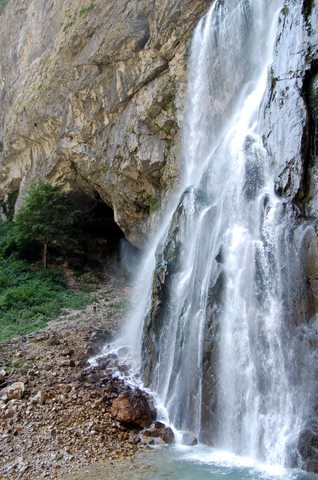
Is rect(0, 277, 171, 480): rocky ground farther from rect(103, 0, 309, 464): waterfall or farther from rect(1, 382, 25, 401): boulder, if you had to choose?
rect(103, 0, 309, 464): waterfall

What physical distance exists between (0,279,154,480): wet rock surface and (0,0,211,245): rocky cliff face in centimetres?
685

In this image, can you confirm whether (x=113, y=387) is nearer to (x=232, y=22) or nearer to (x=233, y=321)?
(x=233, y=321)

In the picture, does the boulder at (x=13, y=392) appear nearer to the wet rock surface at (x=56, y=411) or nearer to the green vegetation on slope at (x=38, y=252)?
the wet rock surface at (x=56, y=411)

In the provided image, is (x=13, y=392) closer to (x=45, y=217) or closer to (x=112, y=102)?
(x=112, y=102)

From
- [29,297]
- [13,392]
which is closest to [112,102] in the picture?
[29,297]

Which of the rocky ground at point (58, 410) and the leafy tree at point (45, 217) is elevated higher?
the leafy tree at point (45, 217)

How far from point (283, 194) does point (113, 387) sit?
17.7ft

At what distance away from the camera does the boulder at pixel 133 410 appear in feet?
27.0

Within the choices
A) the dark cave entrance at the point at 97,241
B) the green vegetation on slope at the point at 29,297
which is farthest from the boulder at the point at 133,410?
the dark cave entrance at the point at 97,241

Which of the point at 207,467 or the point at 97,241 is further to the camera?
the point at 97,241

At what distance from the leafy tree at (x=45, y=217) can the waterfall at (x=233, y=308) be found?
836 centimetres

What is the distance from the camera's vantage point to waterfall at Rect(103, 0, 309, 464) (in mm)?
7598

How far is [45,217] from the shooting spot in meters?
20.5

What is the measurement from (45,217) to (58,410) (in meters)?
13.2
